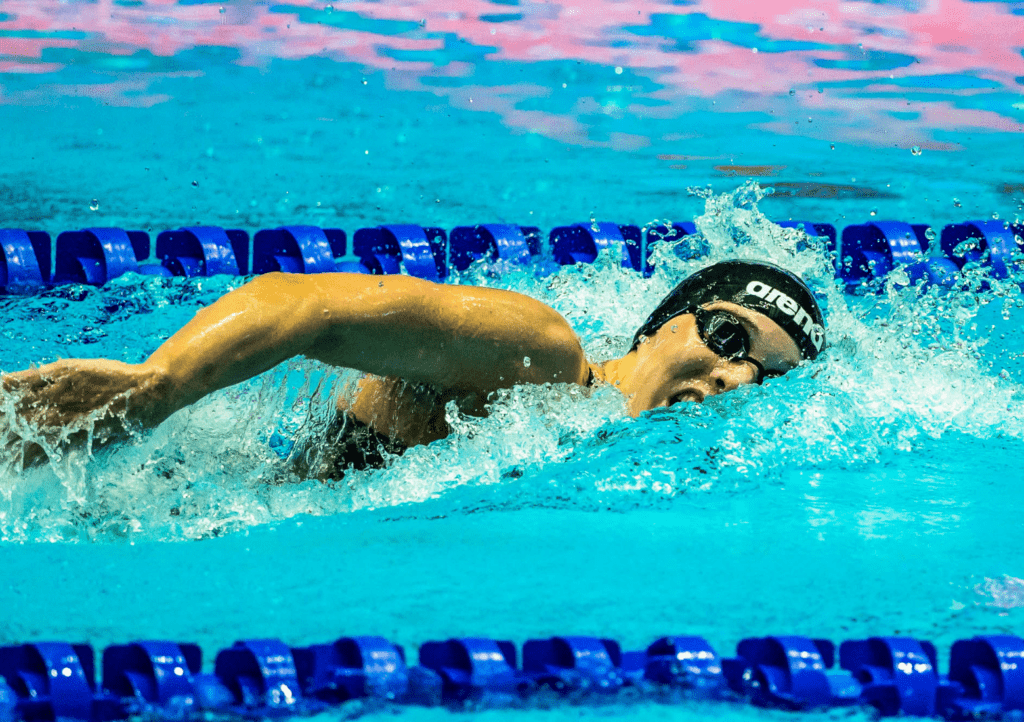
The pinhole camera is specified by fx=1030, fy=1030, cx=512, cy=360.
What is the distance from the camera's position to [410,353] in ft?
5.73

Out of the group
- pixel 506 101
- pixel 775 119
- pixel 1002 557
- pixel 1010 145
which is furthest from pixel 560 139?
pixel 1002 557

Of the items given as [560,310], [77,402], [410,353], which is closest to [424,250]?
[560,310]

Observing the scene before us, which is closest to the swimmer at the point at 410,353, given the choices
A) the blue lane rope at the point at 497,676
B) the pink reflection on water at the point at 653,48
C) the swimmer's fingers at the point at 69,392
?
the swimmer's fingers at the point at 69,392

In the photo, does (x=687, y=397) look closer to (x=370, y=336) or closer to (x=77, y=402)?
(x=370, y=336)

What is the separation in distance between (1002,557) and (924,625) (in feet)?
1.19

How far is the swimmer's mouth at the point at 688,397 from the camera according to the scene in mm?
2145

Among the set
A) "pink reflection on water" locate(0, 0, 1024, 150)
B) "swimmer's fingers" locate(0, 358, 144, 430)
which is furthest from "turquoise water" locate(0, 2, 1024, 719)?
"swimmer's fingers" locate(0, 358, 144, 430)

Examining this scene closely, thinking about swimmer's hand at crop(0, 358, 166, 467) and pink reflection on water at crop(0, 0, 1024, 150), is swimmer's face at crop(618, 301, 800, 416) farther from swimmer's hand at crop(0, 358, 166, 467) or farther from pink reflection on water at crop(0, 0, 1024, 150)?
pink reflection on water at crop(0, 0, 1024, 150)

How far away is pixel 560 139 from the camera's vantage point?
7582 millimetres

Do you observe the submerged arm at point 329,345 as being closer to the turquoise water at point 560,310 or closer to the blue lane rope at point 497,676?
the turquoise water at point 560,310

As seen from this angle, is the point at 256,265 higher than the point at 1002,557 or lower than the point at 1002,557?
higher

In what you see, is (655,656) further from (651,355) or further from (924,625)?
(651,355)

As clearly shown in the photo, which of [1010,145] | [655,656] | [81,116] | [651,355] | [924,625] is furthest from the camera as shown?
[1010,145]

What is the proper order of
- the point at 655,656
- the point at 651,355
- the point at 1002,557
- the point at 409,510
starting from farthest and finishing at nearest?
the point at 651,355, the point at 409,510, the point at 1002,557, the point at 655,656
